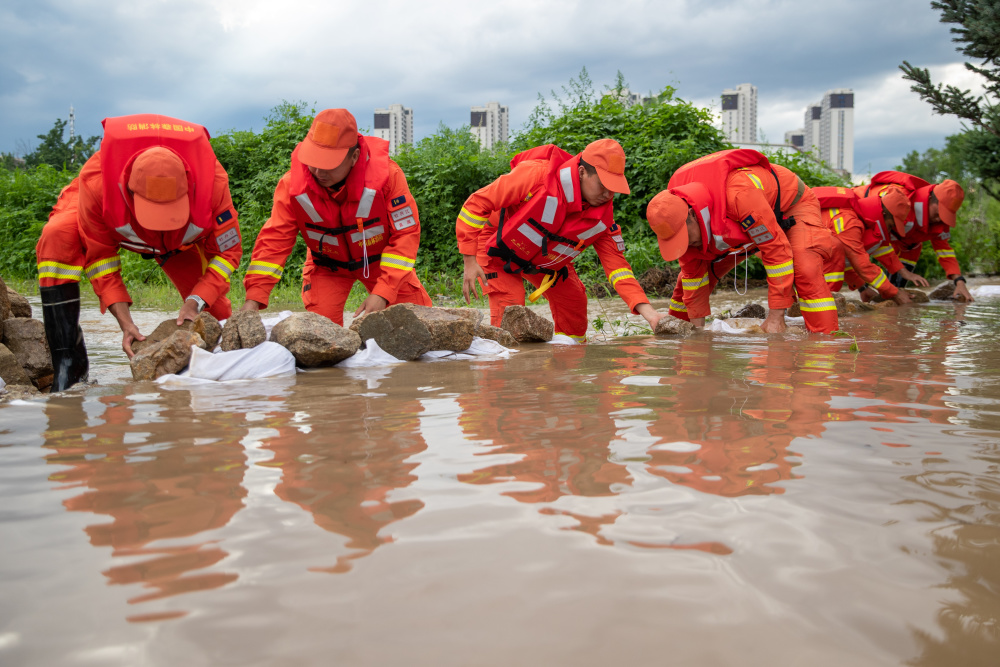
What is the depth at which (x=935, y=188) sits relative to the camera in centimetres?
817

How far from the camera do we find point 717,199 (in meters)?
5.15

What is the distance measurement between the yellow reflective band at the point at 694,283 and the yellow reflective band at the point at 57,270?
4.45m

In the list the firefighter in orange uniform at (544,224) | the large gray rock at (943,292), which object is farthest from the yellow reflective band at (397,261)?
the large gray rock at (943,292)

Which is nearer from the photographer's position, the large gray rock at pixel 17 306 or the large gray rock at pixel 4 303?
the large gray rock at pixel 4 303

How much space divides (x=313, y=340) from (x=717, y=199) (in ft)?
10.4

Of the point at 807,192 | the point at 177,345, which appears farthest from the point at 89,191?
the point at 807,192

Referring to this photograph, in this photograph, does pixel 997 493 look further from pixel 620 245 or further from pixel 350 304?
pixel 350 304

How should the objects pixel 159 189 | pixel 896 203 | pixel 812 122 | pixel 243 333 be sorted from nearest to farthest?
pixel 159 189 → pixel 243 333 → pixel 896 203 → pixel 812 122

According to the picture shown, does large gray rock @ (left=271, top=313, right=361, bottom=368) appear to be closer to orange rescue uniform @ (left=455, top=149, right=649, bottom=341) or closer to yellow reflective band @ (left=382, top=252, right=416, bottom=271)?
yellow reflective band @ (left=382, top=252, right=416, bottom=271)

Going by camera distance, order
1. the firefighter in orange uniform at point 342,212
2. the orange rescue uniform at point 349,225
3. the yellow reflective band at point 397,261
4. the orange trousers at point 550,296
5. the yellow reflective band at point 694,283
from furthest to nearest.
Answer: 1. the yellow reflective band at point 694,283
2. the orange trousers at point 550,296
3. the yellow reflective band at point 397,261
4. the orange rescue uniform at point 349,225
5. the firefighter in orange uniform at point 342,212

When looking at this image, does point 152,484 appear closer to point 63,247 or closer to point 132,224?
point 132,224

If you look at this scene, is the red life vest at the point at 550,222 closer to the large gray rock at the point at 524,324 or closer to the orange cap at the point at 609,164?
the orange cap at the point at 609,164

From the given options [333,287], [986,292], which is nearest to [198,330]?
[333,287]

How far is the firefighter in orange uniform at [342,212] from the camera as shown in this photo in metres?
4.00
